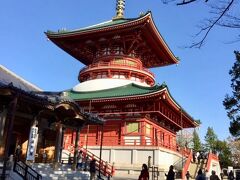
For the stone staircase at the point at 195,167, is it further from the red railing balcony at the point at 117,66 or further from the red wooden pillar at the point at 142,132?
the red railing balcony at the point at 117,66

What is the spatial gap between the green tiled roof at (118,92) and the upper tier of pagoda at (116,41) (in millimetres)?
5672

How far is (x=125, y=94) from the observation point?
3322cm

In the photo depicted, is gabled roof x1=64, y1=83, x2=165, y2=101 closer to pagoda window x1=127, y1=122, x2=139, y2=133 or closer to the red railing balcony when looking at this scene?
pagoda window x1=127, y1=122, x2=139, y2=133

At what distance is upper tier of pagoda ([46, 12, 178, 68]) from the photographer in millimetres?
38219

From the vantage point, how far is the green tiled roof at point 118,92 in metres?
32.5

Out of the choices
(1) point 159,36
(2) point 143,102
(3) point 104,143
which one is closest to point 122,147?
(3) point 104,143

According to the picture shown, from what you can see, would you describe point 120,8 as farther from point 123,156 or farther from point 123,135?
point 123,156

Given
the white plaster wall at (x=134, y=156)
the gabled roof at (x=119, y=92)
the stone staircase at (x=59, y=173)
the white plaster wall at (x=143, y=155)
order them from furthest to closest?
the gabled roof at (x=119, y=92) → the white plaster wall at (x=143, y=155) → the white plaster wall at (x=134, y=156) → the stone staircase at (x=59, y=173)

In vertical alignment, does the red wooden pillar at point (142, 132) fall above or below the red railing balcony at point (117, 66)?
below

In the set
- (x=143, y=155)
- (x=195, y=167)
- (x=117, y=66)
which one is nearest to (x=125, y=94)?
(x=143, y=155)

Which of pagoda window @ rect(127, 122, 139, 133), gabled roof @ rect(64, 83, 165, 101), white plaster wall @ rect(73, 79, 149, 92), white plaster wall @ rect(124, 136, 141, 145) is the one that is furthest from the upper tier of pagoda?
white plaster wall @ rect(124, 136, 141, 145)

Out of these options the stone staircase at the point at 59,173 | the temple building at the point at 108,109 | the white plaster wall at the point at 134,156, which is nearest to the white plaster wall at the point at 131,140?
the temple building at the point at 108,109

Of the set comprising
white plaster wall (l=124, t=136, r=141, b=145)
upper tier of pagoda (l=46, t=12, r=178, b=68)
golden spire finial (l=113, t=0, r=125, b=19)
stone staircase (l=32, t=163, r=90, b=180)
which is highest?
golden spire finial (l=113, t=0, r=125, b=19)

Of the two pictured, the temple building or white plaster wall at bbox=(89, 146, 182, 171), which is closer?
the temple building
